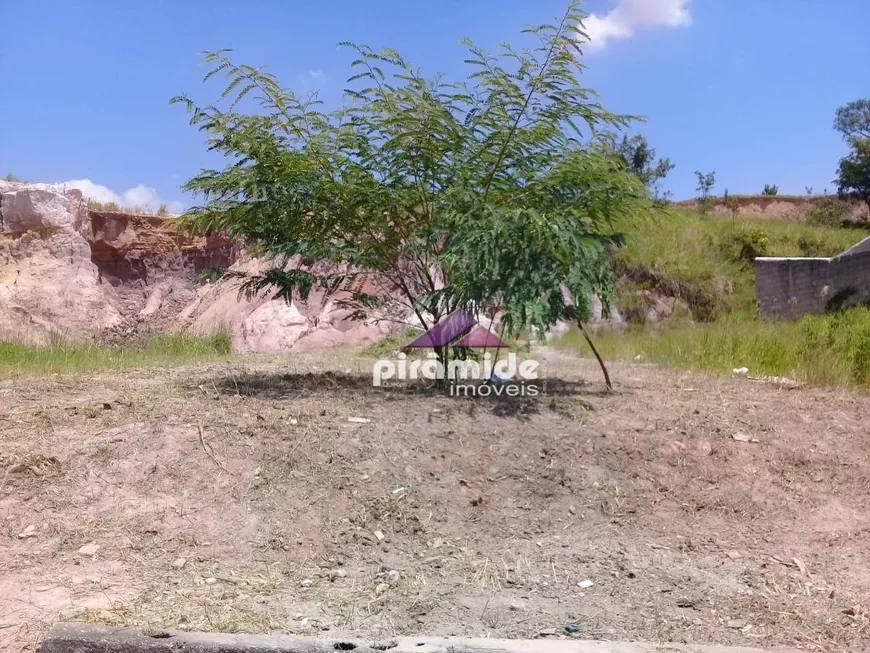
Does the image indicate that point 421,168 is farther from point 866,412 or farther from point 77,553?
point 866,412

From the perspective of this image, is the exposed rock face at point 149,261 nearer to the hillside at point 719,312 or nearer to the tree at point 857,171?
the hillside at point 719,312

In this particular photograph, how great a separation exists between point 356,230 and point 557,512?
11.0ft

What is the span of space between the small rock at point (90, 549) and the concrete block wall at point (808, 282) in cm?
1383

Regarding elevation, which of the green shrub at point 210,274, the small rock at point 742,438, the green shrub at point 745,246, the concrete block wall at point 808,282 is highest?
the green shrub at point 745,246

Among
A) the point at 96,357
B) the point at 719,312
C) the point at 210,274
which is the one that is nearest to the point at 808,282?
the point at 719,312

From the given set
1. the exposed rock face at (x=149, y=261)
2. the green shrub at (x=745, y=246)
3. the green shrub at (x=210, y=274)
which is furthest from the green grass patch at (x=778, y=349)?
the exposed rock face at (x=149, y=261)

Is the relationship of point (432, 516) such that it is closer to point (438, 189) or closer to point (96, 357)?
point (438, 189)

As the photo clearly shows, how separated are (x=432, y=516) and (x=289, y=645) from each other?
4.92 ft

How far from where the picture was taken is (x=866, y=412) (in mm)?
6227

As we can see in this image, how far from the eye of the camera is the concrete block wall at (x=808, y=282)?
1365 centimetres

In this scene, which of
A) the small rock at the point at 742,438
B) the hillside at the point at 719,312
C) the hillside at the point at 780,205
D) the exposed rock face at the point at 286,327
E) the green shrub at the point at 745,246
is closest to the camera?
the small rock at the point at 742,438

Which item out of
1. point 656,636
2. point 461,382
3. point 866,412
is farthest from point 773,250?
point 656,636

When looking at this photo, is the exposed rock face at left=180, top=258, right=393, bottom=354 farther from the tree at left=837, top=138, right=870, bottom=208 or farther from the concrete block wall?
the tree at left=837, top=138, right=870, bottom=208

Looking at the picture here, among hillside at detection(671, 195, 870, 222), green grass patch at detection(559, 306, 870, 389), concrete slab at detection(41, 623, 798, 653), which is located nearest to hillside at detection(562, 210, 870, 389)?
green grass patch at detection(559, 306, 870, 389)
